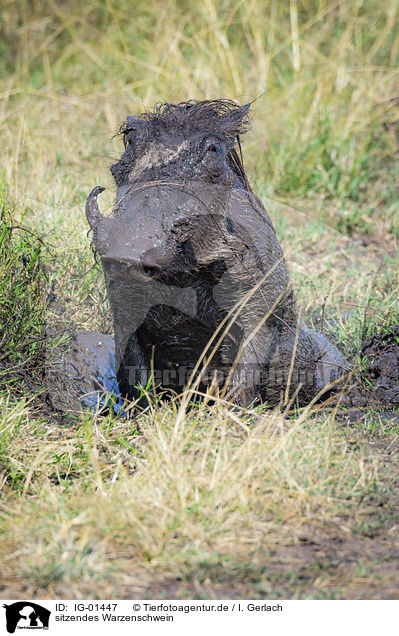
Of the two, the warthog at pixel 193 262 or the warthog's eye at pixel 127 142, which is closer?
the warthog at pixel 193 262

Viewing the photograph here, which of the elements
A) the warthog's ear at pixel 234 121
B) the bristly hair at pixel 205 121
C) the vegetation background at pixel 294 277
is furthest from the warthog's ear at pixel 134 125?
the vegetation background at pixel 294 277

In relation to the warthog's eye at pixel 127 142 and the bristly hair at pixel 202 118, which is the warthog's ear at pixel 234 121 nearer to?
the bristly hair at pixel 202 118

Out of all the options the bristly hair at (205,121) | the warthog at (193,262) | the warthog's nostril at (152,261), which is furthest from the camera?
the bristly hair at (205,121)

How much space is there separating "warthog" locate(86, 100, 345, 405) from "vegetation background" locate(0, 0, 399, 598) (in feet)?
0.84

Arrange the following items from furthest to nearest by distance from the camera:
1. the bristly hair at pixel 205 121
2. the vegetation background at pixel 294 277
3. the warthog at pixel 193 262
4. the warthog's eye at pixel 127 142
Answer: the warthog's eye at pixel 127 142 → the bristly hair at pixel 205 121 → the warthog at pixel 193 262 → the vegetation background at pixel 294 277

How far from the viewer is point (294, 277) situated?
197 inches

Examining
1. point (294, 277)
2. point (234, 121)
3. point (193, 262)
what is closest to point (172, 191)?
point (193, 262)

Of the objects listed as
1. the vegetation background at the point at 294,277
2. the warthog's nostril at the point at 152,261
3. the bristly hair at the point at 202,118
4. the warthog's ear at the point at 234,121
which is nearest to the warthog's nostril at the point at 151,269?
the warthog's nostril at the point at 152,261

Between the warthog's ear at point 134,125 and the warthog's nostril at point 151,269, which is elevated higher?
the warthog's ear at point 134,125

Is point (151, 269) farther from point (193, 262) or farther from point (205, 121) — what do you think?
point (205, 121)

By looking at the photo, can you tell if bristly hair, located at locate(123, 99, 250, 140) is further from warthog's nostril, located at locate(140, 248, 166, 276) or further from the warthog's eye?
warthog's nostril, located at locate(140, 248, 166, 276)

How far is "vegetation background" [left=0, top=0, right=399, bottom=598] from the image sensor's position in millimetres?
2174

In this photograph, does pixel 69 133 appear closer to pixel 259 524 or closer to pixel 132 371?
pixel 132 371

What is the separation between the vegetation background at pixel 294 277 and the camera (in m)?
2.17
